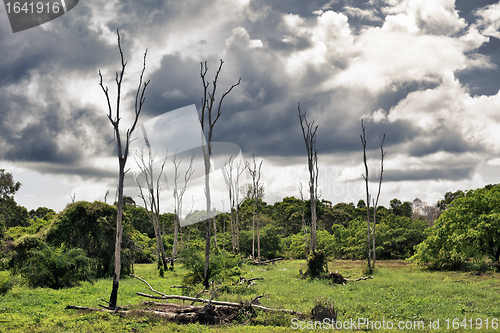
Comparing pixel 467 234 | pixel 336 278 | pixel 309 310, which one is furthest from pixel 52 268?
pixel 467 234

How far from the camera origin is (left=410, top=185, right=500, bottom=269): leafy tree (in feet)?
59.3

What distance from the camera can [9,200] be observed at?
40.3 meters

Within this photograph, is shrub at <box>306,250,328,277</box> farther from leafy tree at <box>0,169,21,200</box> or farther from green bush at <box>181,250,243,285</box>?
leafy tree at <box>0,169,21,200</box>

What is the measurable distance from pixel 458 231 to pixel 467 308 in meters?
11.6

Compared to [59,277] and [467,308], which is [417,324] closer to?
[467,308]

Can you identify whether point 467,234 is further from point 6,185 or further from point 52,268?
point 6,185

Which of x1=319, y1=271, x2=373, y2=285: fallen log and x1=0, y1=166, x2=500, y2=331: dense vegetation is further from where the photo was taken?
x1=319, y1=271, x2=373, y2=285: fallen log

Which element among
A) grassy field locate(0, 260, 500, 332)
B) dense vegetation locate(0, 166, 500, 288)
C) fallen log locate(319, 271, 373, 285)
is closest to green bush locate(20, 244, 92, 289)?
dense vegetation locate(0, 166, 500, 288)

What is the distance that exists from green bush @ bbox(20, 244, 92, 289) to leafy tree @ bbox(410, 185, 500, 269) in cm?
2078

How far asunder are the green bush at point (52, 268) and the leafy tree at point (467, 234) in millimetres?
20781

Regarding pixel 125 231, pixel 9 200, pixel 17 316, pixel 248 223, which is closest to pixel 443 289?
pixel 17 316

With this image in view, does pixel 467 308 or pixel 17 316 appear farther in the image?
pixel 467 308

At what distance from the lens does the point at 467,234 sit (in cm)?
1841

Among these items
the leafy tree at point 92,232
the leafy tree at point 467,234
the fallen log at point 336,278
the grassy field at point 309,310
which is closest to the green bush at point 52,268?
the grassy field at point 309,310
